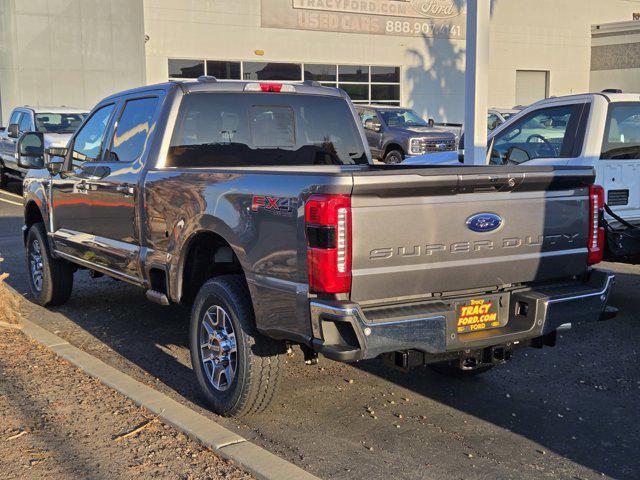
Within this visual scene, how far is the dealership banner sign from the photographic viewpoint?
30.5 m

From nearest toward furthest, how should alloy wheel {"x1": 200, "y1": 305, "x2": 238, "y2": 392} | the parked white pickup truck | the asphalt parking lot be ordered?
the asphalt parking lot
alloy wheel {"x1": 200, "y1": 305, "x2": 238, "y2": 392}
the parked white pickup truck

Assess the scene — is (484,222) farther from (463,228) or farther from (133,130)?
(133,130)

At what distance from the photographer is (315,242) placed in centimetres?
399

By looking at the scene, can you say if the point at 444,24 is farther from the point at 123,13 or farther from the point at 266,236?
the point at 266,236

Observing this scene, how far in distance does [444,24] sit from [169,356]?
30517 millimetres

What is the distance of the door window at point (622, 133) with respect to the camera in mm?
7496

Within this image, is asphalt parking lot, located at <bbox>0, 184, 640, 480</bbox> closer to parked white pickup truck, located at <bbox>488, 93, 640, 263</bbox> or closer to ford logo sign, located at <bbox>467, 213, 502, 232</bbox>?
parked white pickup truck, located at <bbox>488, 93, 640, 263</bbox>

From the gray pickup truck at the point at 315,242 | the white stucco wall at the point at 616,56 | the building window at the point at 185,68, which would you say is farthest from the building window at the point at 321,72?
the gray pickup truck at the point at 315,242

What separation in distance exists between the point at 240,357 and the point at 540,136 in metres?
4.83

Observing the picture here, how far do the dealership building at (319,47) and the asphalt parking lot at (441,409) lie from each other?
2188 centimetres

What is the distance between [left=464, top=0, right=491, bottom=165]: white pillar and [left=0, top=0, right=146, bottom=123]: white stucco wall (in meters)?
20.8

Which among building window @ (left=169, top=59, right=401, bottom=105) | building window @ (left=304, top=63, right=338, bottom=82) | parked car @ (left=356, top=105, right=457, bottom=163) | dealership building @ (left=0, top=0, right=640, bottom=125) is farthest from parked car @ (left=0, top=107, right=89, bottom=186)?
building window @ (left=304, top=63, right=338, bottom=82)

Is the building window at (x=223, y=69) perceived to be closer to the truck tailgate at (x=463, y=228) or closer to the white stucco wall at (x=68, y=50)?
the white stucco wall at (x=68, y=50)

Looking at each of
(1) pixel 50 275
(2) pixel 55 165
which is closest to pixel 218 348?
(2) pixel 55 165
